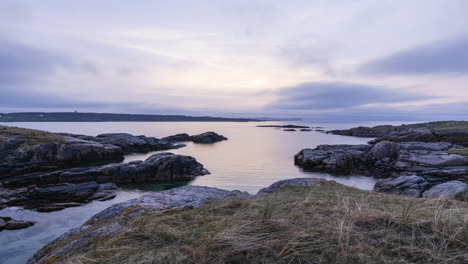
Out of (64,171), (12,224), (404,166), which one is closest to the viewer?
(12,224)

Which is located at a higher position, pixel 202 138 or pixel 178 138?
pixel 202 138

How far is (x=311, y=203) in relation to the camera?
570cm

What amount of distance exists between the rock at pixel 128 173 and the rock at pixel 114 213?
13.4 m

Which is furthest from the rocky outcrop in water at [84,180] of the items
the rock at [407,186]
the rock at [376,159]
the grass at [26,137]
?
the rock at [407,186]

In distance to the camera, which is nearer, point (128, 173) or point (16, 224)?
point (16, 224)

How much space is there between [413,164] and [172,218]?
27.7 meters

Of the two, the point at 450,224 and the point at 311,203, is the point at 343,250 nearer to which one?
the point at 450,224

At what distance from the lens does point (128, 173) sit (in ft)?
68.9

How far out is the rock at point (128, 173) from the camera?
1884cm

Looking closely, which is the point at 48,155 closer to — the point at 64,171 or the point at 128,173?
the point at 64,171

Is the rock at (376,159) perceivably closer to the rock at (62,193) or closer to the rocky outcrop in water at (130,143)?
the rock at (62,193)

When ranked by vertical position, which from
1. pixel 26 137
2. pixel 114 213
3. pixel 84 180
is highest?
pixel 26 137

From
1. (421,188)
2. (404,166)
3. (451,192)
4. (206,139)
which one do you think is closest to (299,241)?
(451,192)

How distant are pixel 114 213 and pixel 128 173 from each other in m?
15.9
